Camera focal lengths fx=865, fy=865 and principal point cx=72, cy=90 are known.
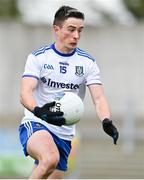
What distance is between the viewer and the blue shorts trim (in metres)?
9.67

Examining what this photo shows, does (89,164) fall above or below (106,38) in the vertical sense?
below

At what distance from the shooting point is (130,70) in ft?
107

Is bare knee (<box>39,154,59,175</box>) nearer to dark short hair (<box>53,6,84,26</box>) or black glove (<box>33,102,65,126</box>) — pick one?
black glove (<box>33,102,65,126</box>)

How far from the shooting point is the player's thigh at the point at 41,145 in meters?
9.22

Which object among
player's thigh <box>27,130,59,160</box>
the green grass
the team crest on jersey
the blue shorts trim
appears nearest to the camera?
player's thigh <box>27,130,59,160</box>

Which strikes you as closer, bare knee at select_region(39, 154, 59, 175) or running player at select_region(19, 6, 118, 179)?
bare knee at select_region(39, 154, 59, 175)

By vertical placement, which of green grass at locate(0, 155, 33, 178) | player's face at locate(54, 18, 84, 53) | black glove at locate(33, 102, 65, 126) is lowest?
green grass at locate(0, 155, 33, 178)

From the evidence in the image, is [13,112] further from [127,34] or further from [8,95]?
[127,34]

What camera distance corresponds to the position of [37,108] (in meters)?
9.17

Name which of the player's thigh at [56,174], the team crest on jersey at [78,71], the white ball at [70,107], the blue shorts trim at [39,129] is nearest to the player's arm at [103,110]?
the team crest on jersey at [78,71]

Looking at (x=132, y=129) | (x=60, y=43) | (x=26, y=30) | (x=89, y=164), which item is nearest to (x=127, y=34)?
(x=26, y=30)

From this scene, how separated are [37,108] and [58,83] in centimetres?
66

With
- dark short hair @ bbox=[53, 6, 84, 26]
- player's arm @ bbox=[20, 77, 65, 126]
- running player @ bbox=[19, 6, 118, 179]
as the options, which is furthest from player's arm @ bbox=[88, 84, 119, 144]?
dark short hair @ bbox=[53, 6, 84, 26]

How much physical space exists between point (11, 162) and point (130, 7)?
93.4 feet
